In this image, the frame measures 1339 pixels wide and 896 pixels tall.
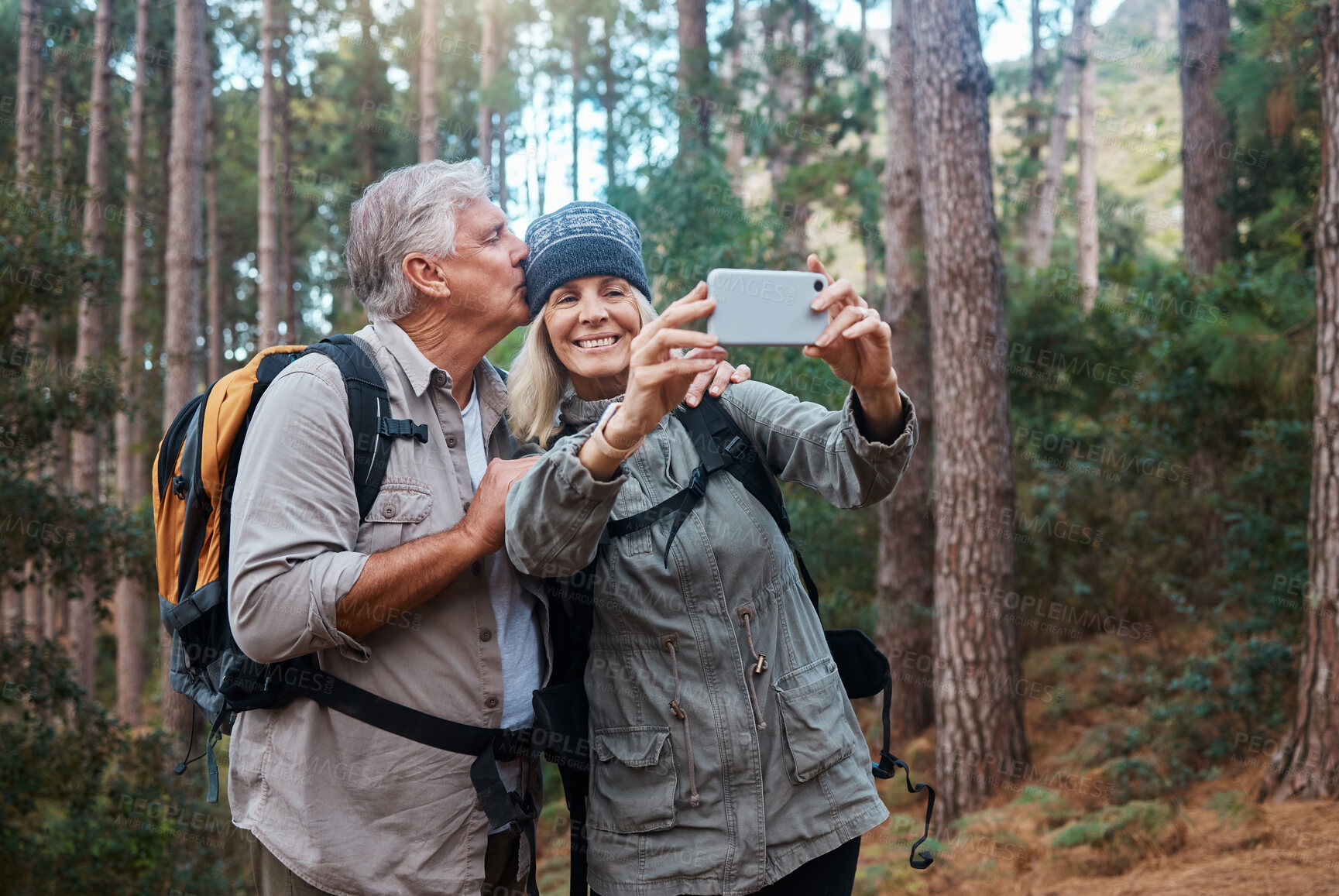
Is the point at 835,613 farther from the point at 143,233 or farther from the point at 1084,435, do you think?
the point at 143,233

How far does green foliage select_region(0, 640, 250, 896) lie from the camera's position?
6512mm

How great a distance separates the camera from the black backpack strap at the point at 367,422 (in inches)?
73.3

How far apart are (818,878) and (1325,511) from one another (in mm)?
4550

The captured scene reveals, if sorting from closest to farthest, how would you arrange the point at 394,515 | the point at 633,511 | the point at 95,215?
the point at 394,515 → the point at 633,511 → the point at 95,215

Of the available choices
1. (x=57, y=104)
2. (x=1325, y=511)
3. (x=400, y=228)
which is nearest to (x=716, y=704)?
(x=400, y=228)

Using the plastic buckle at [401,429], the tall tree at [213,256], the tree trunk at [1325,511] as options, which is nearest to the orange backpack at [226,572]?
the plastic buckle at [401,429]

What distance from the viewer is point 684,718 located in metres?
1.89

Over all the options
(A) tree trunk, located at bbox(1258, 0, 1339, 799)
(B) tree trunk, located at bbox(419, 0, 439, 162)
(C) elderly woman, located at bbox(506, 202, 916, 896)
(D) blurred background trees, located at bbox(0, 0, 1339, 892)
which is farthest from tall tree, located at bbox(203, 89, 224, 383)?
(C) elderly woman, located at bbox(506, 202, 916, 896)

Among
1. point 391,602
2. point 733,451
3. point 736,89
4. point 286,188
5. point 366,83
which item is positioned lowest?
point 391,602

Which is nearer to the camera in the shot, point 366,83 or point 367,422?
point 367,422

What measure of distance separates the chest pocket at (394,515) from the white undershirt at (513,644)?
0.13 metres

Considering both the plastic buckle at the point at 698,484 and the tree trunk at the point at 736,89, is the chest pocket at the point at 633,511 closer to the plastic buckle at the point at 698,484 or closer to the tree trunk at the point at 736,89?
the plastic buckle at the point at 698,484

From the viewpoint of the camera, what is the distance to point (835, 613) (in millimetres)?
9789

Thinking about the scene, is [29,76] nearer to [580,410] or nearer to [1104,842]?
[580,410]
